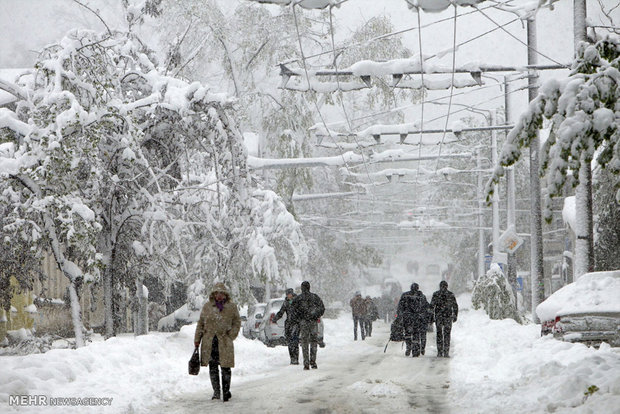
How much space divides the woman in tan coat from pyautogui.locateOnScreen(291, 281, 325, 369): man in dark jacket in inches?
186

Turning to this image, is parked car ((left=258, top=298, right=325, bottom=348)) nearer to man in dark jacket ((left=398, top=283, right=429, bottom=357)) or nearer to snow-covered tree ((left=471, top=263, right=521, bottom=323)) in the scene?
man in dark jacket ((left=398, top=283, right=429, bottom=357))

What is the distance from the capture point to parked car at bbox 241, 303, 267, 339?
2775cm

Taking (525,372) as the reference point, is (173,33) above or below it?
above

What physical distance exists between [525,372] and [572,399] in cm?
325

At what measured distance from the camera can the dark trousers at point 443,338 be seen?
19.8 meters

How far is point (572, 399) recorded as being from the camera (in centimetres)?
916

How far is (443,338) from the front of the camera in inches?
783

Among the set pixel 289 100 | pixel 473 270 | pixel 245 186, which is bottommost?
pixel 473 270

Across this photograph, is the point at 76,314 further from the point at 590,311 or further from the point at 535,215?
the point at 535,215

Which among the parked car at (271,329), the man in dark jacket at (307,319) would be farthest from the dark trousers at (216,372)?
the parked car at (271,329)

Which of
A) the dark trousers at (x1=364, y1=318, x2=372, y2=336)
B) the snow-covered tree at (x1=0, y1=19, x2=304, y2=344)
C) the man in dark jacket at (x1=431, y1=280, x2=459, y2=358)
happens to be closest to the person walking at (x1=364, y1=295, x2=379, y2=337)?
the dark trousers at (x1=364, y1=318, x2=372, y2=336)

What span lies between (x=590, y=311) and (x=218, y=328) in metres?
6.86

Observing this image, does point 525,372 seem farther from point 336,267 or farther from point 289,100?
point 336,267

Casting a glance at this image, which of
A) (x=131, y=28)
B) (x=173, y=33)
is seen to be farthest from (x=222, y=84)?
(x=131, y=28)
